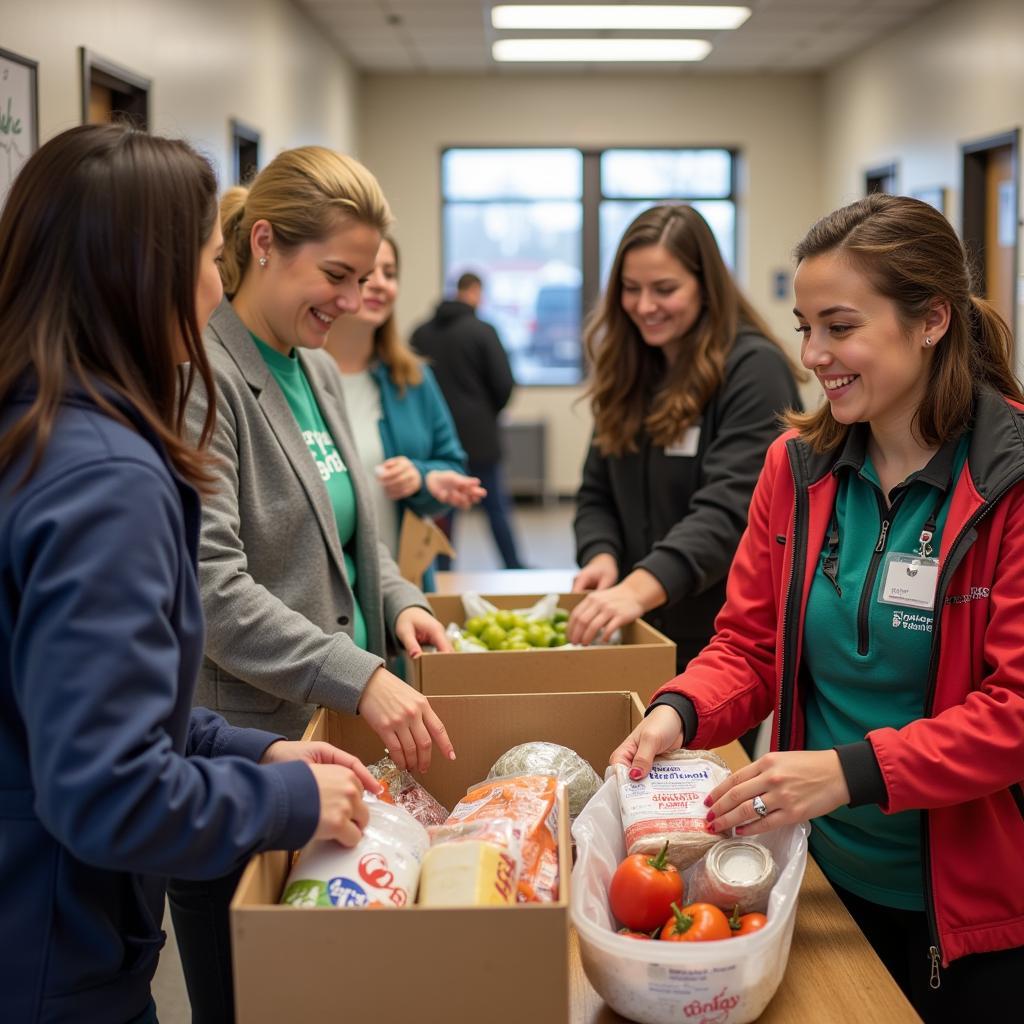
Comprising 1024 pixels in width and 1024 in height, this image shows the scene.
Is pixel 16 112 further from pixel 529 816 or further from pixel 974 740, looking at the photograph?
pixel 974 740

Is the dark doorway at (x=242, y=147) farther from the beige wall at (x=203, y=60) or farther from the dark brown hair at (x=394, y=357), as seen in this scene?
the dark brown hair at (x=394, y=357)

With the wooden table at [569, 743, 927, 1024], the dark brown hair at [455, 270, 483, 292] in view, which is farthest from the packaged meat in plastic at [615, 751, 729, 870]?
the dark brown hair at [455, 270, 483, 292]

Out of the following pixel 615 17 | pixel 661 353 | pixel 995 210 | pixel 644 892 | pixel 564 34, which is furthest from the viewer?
pixel 564 34

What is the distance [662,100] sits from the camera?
1064 centimetres

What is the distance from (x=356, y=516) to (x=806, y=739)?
2.62 ft

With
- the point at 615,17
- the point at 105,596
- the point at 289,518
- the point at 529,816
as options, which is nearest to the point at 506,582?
the point at 289,518

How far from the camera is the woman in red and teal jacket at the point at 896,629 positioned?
1316mm

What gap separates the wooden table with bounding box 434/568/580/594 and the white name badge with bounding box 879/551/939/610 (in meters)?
1.60

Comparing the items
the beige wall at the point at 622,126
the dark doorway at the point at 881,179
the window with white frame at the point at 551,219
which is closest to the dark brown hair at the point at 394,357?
the dark doorway at the point at 881,179

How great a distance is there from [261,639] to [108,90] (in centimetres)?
383

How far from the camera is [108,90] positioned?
4711 mm

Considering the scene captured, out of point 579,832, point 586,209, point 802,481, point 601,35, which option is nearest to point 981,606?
point 802,481

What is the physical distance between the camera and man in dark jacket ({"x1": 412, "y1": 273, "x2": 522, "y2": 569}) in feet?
23.3

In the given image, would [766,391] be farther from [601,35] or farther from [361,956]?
[601,35]
